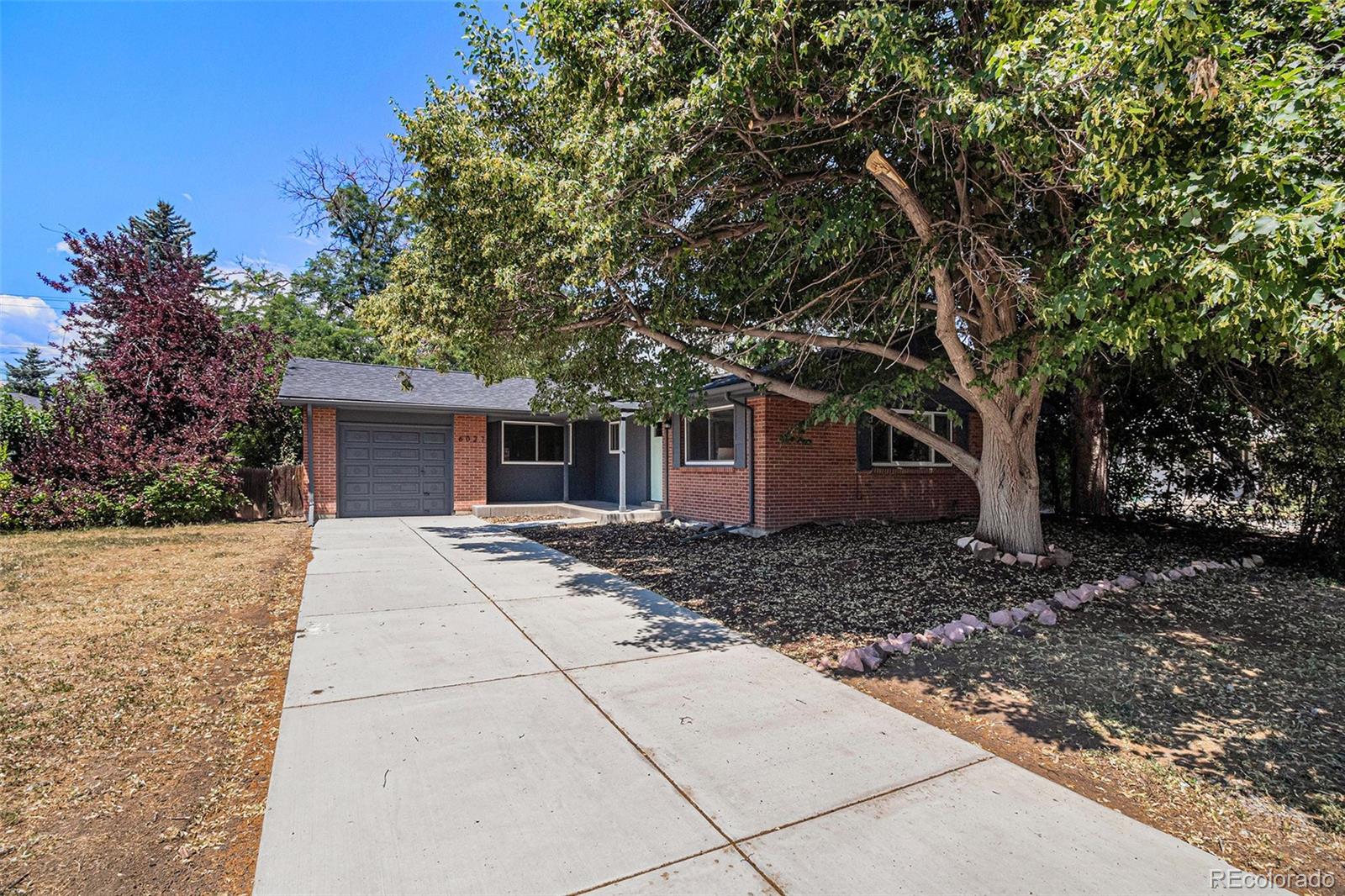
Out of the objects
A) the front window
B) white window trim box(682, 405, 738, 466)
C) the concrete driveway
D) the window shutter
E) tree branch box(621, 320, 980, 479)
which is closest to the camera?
the concrete driveway

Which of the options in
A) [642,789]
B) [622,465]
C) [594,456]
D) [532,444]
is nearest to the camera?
[642,789]

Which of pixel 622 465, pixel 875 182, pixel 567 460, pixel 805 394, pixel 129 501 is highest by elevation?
pixel 875 182

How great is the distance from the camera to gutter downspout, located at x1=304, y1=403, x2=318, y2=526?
13198mm

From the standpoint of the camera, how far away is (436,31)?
8625mm

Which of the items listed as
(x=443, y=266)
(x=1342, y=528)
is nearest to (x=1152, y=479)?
(x=1342, y=528)

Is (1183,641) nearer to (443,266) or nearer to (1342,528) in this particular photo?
(1342,528)

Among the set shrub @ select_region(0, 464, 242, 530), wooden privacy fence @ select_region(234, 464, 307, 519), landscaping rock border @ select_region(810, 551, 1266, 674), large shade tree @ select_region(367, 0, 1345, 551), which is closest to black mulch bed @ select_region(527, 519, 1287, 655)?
landscaping rock border @ select_region(810, 551, 1266, 674)

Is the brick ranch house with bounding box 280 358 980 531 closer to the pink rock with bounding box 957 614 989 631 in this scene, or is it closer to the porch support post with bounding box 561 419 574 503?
the porch support post with bounding box 561 419 574 503

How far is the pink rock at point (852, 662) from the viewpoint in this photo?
432 centimetres

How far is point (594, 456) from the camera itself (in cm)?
1734

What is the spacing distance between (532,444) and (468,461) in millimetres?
1843

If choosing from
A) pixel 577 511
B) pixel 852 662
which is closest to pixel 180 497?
pixel 577 511

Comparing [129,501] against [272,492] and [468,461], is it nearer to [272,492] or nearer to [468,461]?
[272,492]

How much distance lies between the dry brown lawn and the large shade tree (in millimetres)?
3941
